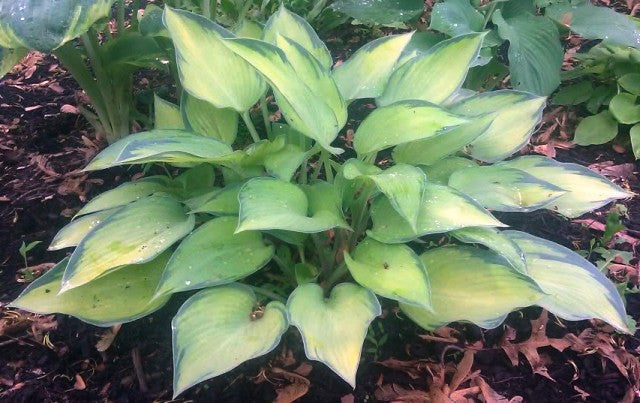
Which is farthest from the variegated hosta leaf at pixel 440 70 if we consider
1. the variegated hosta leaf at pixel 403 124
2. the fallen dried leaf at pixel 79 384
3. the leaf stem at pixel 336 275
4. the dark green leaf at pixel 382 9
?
the fallen dried leaf at pixel 79 384

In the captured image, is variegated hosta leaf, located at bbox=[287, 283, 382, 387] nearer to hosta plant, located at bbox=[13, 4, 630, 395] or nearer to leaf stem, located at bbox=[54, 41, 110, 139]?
hosta plant, located at bbox=[13, 4, 630, 395]

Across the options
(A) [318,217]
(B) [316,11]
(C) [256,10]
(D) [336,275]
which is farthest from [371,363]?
(C) [256,10]

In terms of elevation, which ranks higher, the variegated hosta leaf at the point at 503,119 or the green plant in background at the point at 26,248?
the variegated hosta leaf at the point at 503,119

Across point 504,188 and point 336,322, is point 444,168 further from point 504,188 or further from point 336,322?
point 336,322

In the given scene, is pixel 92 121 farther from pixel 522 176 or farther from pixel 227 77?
pixel 522 176

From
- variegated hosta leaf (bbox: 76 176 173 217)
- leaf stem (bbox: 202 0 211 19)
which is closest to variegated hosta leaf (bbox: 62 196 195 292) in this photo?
variegated hosta leaf (bbox: 76 176 173 217)

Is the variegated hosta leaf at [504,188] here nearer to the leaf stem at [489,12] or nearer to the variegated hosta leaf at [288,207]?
the variegated hosta leaf at [288,207]
